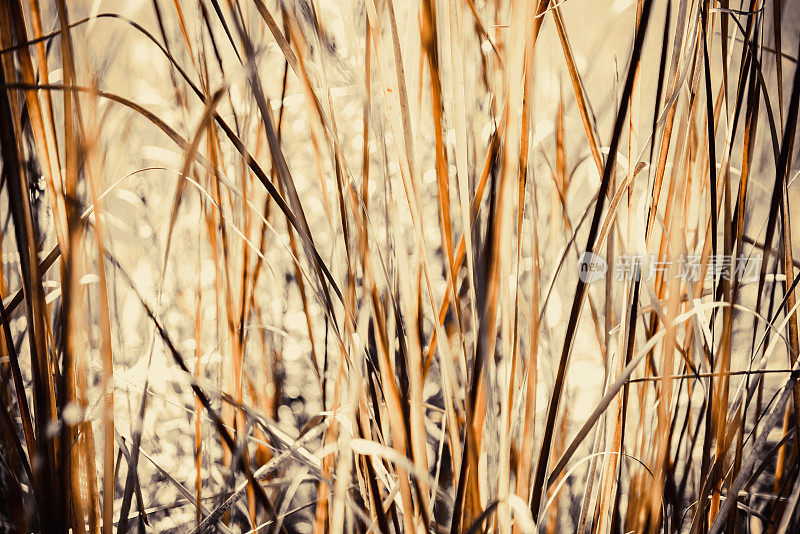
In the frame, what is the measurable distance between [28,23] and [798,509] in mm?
570

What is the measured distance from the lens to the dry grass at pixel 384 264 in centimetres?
23

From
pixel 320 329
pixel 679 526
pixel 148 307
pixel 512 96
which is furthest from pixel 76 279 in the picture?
pixel 679 526

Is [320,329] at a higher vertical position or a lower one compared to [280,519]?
higher

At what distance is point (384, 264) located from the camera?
9.1 inches

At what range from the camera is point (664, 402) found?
25 centimetres

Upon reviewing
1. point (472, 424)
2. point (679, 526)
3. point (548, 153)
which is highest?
point (548, 153)

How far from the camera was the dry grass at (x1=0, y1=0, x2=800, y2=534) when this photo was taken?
0.75 ft

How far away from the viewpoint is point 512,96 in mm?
204

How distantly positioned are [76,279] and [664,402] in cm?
36

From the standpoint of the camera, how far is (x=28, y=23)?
0.79 feet

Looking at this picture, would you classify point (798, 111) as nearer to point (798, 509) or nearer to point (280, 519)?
point (798, 509)

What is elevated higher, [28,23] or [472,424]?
[28,23]

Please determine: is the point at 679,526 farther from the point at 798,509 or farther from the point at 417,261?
the point at 417,261

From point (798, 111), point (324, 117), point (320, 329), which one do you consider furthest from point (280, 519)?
point (798, 111)
